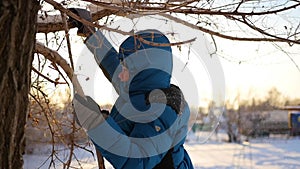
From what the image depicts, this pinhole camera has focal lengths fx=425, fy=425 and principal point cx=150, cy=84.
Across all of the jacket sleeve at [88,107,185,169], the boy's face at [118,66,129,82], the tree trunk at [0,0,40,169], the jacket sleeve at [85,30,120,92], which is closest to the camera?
the tree trunk at [0,0,40,169]

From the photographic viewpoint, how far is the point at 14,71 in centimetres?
104

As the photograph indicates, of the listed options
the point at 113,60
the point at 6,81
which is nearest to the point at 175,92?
the point at 113,60

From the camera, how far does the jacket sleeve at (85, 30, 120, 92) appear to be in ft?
6.35

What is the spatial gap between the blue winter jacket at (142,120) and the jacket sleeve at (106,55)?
5cm

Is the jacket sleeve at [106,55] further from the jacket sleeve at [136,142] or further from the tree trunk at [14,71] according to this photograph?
the tree trunk at [14,71]

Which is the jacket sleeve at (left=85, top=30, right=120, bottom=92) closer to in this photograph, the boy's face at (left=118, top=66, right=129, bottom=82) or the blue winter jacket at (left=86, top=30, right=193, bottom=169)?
the blue winter jacket at (left=86, top=30, right=193, bottom=169)

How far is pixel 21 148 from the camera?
1114 millimetres

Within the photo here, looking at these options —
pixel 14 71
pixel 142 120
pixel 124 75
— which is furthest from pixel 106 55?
pixel 14 71

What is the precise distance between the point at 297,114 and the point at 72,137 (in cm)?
2768

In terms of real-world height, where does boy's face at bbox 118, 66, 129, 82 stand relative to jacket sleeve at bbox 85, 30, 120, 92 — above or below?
below

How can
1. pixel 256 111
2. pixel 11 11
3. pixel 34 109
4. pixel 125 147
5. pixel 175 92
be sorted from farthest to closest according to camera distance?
pixel 256 111
pixel 34 109
pixel 175 92
pixel 125 147
pixel 11 11

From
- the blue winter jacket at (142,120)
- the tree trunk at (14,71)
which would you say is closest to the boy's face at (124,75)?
the blue winter jacket at (142,120)

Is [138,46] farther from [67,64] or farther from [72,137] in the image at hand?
[72,137]

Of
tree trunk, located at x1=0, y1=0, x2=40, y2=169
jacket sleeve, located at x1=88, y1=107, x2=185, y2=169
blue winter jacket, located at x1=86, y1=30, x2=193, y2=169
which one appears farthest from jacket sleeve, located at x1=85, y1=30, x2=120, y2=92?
tree trunk, located at x1=0, y1=0, x2=40, y2=169
